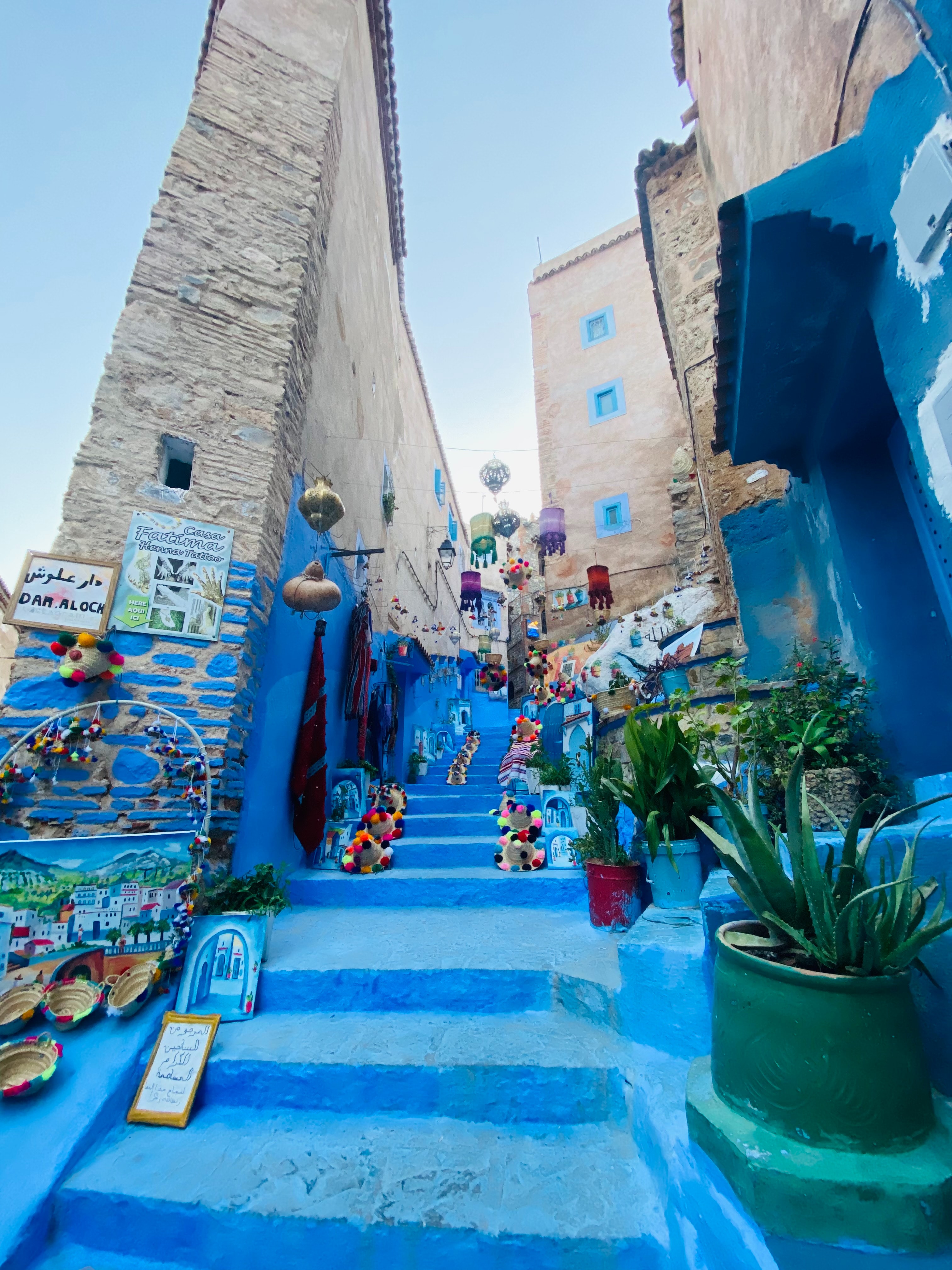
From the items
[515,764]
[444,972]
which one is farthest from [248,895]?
[515,764]

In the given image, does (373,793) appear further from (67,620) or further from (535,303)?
(535,303)

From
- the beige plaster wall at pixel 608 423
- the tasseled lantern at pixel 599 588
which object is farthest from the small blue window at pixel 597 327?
the tasseled lantern at pixel 599 588

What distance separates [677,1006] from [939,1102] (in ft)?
2.99

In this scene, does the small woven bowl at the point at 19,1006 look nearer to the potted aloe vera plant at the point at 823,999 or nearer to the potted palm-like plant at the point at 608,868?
the potted aloe vera plant at the point at 823,999

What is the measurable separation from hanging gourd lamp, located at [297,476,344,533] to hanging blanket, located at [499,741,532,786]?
378 cm

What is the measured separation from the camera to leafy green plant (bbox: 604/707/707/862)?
2852 millimetres

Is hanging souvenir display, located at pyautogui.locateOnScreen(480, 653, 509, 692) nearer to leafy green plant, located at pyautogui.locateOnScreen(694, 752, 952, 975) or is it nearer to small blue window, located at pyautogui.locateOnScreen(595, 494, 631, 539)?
small blue window, located at pyautogui.locateOnScreen(595, 494, 631, 539)

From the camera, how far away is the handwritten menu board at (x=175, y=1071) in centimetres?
222

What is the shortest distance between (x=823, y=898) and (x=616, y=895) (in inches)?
83.4

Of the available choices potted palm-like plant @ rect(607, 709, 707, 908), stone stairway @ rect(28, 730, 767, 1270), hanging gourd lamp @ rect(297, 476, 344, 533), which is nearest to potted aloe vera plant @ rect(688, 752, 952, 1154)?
stone stairway @ rect(28, 730, 767, 1270)

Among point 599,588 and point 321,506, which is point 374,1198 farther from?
point 599,588

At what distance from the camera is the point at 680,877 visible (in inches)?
109

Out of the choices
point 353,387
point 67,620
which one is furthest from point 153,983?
point 353,387

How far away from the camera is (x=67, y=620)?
3258 millimetres
